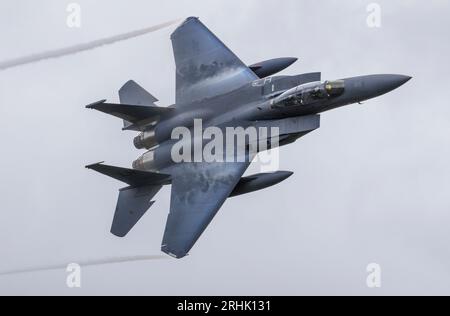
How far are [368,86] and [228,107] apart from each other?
14.9ft

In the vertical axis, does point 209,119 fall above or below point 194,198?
above

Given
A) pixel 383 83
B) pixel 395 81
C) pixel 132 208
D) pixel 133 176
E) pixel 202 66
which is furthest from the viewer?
pixel 202 66

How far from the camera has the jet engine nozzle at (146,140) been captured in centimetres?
4577

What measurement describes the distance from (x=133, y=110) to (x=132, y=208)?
3.17 m

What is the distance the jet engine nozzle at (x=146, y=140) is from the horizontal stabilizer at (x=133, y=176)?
147cm

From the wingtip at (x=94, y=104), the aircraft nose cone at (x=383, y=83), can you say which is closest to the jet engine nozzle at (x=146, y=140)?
the wingtip at (x=94, y=104)

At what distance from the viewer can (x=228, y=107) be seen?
44.8m

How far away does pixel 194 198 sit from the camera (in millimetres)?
43969

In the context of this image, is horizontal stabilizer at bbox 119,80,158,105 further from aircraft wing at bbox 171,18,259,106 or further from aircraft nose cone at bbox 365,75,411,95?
aircraft nose cone at bbox 365,75,411,95

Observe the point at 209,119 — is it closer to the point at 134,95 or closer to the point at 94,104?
the point at 134,95

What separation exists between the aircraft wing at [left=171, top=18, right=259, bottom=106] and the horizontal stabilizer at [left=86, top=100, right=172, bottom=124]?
80cm

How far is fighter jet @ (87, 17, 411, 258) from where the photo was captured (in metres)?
43.2

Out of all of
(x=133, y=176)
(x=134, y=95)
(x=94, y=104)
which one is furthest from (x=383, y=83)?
(x=94, y=104)

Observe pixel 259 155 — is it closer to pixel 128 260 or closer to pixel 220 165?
pixel 220 165
